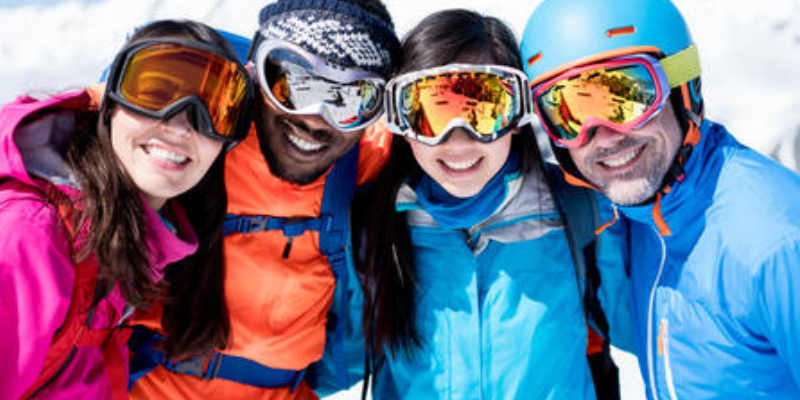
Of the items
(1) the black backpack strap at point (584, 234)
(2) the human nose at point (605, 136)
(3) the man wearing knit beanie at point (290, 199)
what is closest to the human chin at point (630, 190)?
(2) the human nose at point (605, 136)

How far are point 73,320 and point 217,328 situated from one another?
24.1 inches

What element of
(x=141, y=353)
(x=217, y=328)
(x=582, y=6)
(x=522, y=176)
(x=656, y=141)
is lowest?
(x=141, y=353)

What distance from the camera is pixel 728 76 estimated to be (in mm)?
9969

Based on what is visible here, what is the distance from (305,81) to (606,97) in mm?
1067

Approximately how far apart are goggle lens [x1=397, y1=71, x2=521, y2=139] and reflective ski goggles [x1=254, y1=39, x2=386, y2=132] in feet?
0.62

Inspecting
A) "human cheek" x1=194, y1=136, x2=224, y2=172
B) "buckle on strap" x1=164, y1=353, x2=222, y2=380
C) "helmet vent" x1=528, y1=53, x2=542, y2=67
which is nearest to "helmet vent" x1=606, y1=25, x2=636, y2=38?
"helmet vent" x1=528, y1=53, x2=542, y2=67

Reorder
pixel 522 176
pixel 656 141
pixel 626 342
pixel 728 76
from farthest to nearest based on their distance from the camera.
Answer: pixel 728 76 < pixel 626 342 < pixel 522 176 < pixel 656 141

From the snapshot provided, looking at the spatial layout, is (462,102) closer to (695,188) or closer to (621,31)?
(621,31)

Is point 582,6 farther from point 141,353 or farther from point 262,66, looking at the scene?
point 141,353

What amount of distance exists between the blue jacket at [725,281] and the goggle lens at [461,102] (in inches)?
22.9

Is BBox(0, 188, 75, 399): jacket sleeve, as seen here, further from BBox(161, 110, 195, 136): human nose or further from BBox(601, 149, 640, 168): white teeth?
BBox(601, 149, 640, 168): white teeth

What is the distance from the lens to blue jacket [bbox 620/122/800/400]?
1.52 meters

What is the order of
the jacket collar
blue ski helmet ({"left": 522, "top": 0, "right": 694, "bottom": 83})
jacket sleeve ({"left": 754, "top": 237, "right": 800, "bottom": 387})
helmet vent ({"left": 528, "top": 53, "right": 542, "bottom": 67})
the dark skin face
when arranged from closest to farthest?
jacket sleeve ({"left": 754, "top": 237, "right": 800, "bottom": 387}) < the jacket collar < blue ski helmet ({"left": 522, "top": 0, "right": 694, "bottom": 83}) < helmet vent ({"left": 528, "top": 53, "right": 542, "bottom": 67}) < the dark skin face

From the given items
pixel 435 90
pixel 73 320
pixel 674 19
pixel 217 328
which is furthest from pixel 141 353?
pixel 674 19
